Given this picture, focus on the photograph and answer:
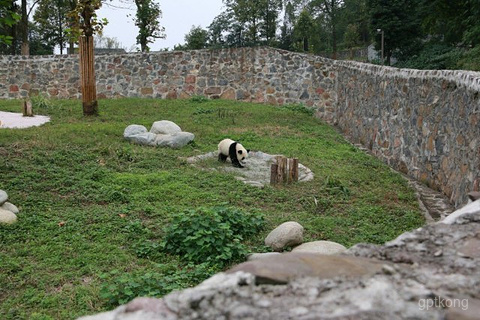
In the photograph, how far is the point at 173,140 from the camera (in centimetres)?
918

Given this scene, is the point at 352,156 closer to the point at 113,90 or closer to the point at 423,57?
the point at 113,90

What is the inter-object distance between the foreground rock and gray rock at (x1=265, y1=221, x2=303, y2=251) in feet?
8.84

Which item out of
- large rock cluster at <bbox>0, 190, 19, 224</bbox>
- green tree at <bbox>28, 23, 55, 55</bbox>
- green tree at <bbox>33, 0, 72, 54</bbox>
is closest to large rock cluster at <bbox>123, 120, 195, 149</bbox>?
large rock cluster at <bbox>0, 190, 19, 224</bbox>

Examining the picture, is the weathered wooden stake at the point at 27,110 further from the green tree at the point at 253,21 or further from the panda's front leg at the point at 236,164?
the green tree at the point at 253,21

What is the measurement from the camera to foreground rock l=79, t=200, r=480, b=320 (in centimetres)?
160

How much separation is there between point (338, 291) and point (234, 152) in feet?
20.6

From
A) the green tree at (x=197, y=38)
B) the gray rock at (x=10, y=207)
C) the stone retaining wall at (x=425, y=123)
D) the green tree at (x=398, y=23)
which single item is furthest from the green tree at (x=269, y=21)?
the gray rock at (x=10, y=207)

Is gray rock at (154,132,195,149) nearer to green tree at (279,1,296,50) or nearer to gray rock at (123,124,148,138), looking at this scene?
gray rock at (123,124,148,138)

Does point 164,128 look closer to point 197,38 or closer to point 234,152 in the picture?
point 234,152

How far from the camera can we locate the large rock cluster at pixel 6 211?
510 centimetres

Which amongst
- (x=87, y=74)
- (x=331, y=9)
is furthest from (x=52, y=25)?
(x=87, y=74)

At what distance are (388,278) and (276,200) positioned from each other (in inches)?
182

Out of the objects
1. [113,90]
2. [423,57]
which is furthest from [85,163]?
[423,57]

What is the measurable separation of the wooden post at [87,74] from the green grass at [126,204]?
0.93m
